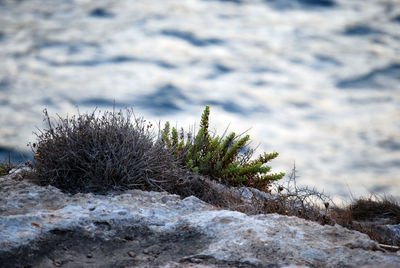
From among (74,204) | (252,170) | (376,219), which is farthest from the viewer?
(376,219)

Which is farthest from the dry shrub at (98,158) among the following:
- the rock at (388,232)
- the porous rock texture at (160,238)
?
the rock at (388,232)

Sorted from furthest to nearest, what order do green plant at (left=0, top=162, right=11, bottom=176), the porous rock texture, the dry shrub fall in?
green plant at (left=0, top=162, right=11, bottom=176) → the dry shrub → the porous rock texture

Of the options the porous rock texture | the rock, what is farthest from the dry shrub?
the rock

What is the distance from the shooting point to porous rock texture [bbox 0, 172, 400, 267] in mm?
3133

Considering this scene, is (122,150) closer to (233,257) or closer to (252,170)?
(233,257)

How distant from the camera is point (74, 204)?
4027 mm

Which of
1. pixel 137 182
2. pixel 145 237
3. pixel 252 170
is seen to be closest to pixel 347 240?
pixel 145 237

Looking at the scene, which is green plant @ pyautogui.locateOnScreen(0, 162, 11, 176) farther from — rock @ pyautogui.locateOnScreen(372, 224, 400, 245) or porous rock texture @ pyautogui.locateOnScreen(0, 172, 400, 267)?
rock @ pyautogui.locateOnScreen(372, 224, 400, 245)

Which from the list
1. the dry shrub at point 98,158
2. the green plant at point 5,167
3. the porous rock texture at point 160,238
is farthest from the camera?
the green plant at point 5,167

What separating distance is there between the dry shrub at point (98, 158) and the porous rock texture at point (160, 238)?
473mm

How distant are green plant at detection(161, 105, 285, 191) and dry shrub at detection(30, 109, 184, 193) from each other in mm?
1779

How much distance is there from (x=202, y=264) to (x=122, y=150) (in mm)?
1988

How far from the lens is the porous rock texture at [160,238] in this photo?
3133mm

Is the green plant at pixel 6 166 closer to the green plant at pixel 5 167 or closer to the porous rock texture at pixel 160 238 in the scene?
the green plant at pixel 5 167
